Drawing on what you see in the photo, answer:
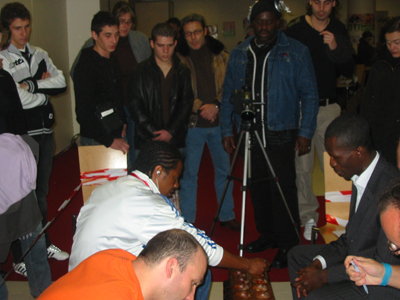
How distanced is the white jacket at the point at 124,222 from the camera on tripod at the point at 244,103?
1.26 m

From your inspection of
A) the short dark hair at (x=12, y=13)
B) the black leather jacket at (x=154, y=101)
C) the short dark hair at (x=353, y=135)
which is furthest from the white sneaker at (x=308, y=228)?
the short dark hair at (x=12, y=13)

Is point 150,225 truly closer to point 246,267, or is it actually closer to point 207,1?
point 246,267

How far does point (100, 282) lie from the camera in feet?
3.58

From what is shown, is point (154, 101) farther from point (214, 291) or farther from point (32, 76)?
point (214, 291)

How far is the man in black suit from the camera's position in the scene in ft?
5.81

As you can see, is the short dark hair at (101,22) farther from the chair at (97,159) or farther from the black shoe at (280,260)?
the black shoe at (280,260)

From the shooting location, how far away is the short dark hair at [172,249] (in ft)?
3.82


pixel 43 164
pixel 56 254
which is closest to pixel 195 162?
pixel 43 164

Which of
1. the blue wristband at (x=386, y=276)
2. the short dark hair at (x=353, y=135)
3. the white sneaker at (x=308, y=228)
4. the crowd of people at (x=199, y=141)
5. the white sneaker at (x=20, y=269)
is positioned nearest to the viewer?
the blue wristband at (x=386, y=276)

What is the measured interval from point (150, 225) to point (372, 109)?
7.02 feet

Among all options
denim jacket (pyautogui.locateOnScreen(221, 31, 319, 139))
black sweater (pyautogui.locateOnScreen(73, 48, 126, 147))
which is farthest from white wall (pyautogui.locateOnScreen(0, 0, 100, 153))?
denim jacket (pyautogui.locateOnScreen(221, 31, 319, 139))

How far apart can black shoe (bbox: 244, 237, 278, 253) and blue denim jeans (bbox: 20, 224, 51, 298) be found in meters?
1.47

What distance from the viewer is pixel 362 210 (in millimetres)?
1824

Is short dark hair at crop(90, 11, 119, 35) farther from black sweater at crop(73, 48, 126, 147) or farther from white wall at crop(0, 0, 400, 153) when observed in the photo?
white wall at crop(0, 0, 400, 153)
